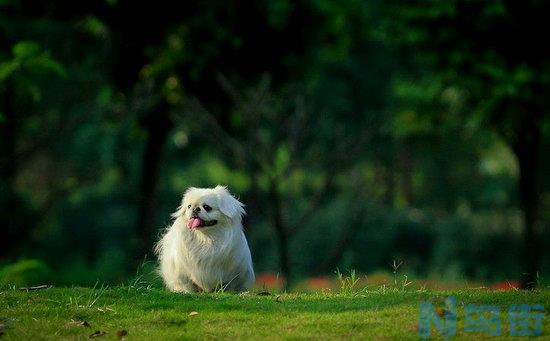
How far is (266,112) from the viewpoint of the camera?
62.8ft

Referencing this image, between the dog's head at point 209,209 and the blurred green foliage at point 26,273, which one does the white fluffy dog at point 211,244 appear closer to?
the dog's head at point 209,209

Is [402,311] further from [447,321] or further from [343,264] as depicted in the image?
[343,264]

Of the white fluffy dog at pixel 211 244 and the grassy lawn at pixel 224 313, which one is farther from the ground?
the white fluffy dog at pixel 211 244

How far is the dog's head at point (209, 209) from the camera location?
10367 mm

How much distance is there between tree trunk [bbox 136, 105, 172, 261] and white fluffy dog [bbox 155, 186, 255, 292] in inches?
471

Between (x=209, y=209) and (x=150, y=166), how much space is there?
12.6 meters

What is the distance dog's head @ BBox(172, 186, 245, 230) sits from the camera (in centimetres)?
1037

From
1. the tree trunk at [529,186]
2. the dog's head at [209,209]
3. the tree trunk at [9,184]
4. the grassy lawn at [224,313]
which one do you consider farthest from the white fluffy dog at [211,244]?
the tree trunk at [529,186]

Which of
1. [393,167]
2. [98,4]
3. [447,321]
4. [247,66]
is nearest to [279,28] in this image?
[247,66]

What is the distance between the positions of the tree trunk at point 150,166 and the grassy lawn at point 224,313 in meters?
12.7

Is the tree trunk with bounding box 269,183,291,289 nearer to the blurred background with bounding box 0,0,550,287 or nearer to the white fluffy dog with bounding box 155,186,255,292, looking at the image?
the blurred background with bounding box 0,0,550,287

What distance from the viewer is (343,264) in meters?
27.0

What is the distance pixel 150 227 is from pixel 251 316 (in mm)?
14513


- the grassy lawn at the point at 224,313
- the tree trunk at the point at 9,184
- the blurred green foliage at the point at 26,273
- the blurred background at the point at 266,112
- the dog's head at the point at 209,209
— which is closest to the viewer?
the grassy lawn at the point at 224,313
